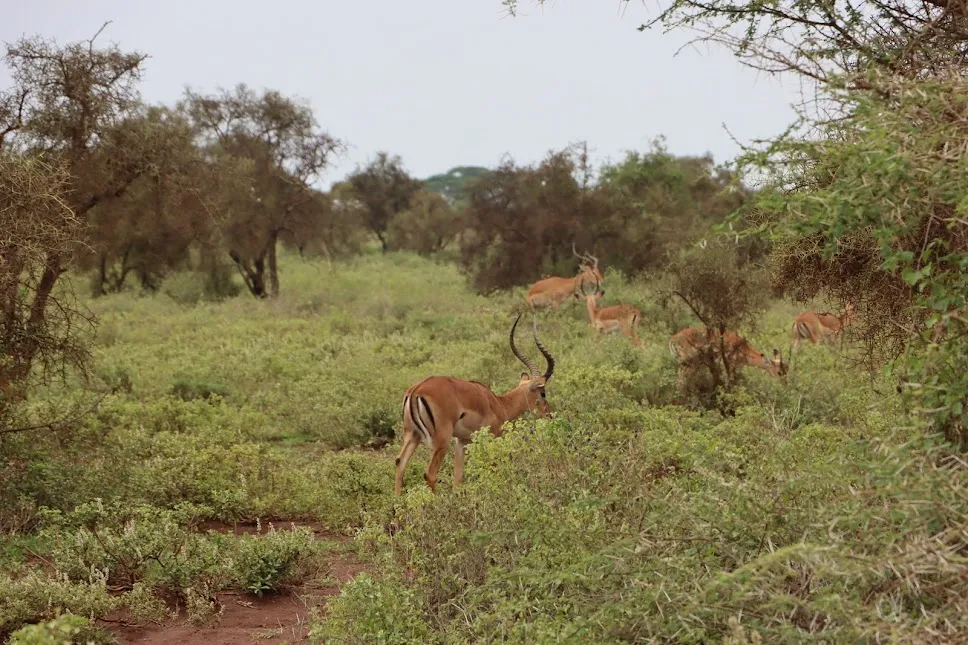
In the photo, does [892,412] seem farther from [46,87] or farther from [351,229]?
[351,229]

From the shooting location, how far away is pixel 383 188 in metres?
46.5

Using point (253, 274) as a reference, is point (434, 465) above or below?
below

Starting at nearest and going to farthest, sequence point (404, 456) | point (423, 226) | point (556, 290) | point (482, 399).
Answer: point (404, 456), point (482, 399), point (556, 290), point (423, 226)

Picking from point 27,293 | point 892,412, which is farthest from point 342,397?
point 892,412

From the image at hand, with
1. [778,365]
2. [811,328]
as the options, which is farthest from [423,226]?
[778,365]

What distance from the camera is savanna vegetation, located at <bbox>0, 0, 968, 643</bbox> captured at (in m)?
3.52

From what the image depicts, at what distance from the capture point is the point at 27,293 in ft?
23.9

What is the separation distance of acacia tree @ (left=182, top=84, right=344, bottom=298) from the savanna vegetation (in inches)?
280

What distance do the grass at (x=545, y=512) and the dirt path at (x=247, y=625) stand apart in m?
0.11

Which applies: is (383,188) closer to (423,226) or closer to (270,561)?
(423,226)

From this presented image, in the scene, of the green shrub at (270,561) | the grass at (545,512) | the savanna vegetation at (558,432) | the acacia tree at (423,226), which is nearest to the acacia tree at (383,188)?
the acacia tree at (423,226)

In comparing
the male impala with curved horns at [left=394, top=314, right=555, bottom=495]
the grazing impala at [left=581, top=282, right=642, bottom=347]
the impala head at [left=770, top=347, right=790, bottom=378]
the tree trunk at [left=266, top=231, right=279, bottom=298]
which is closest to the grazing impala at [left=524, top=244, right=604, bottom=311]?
the grazing impala at [left=581, top=282, right=642, bottom=347]

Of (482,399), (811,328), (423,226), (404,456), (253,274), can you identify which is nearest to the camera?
(404,456)

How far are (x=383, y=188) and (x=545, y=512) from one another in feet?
140
